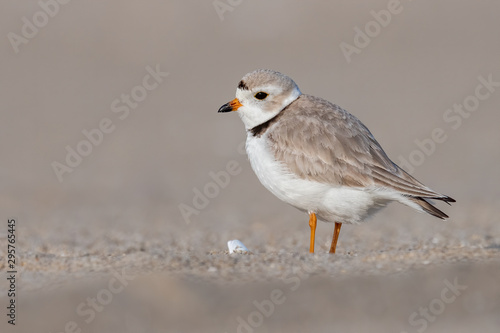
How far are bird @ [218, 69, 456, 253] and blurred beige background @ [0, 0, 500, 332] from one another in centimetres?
47

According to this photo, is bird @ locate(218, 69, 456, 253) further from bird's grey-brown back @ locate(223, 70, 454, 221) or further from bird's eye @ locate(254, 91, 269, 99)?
bird's eye @ locate(254, 91, 269, 99)

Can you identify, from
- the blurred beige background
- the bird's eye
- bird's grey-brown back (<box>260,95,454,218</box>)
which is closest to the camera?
the blurred beige background

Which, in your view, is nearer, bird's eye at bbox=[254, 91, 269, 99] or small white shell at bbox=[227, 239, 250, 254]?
small white shell at bbox=[227, 239, 250, 254]

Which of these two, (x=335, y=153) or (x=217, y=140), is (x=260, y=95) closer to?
(x=335, y=153)

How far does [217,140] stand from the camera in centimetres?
1467

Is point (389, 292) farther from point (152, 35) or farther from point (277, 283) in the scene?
point (152, 35)

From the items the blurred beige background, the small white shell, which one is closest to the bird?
the blurred beige background

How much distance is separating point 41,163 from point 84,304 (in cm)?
921

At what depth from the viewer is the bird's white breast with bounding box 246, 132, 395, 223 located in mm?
6348

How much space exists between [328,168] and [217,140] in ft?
27.5

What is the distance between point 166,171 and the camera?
44.2 feet

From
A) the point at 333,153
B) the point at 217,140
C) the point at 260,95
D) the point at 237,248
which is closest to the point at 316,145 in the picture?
the point at 333,153

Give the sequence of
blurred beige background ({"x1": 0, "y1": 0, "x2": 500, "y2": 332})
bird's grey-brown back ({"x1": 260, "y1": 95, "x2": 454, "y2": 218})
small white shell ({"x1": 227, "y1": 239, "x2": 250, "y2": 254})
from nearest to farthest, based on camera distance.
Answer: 1. blurred beige background ({"x1": 0, "y1": 0, "x2": 500, "y2": 332})
2. bird's grey-brown back ({"x1": 260, "y1": 95, "x2": 454, "y2": 218})
3. small white shell ({"x1": 227, "y1": 239, "x2": 250, "y2": 254})

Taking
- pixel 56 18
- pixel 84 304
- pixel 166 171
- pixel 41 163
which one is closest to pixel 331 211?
pixel 84 304
